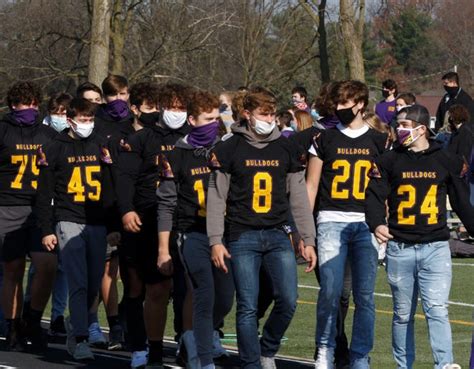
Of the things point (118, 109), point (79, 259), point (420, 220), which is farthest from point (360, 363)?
point (118, 109)

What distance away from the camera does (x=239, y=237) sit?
8.98 meters

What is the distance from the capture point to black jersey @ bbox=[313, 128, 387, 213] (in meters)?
9.49

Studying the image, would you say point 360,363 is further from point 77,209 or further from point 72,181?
point 72,181

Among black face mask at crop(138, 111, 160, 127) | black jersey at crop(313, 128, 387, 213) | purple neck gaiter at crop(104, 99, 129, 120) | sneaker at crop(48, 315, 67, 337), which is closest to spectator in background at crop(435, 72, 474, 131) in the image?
purple neck gaiter at crop(104, 99, 129, 120)

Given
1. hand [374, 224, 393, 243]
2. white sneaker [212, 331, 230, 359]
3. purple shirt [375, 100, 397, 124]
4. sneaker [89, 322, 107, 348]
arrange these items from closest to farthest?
1. hand [374, 224, 393, 243]
2. white sneaker [212, 331, 230, 359]
3. sneaker [89, 322, 107, 348]
4. purple shirt [375, 100, 397, 124]

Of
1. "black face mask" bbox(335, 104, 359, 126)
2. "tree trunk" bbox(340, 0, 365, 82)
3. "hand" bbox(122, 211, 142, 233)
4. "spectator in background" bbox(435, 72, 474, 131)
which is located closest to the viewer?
"black face mask" bbox(335, 104, 359, 126)

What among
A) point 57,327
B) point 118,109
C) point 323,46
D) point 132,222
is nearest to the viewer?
point 132,222

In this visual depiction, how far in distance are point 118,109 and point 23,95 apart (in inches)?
33.1

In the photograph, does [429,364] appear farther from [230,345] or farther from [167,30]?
[167,30]

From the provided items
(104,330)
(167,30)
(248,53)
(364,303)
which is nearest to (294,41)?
(248,53)

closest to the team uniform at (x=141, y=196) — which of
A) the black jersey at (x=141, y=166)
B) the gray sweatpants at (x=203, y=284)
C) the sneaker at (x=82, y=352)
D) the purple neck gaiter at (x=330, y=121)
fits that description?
the black jersey at (x=141, y=166)

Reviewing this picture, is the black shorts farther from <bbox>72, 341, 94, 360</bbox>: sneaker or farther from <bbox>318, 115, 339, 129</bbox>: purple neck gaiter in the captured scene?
<bbox>318, 115, 339, 129</bbox>: purple neck gaiter

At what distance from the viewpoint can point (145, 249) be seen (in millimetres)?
10211

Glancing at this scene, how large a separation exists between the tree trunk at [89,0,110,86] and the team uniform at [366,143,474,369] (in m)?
18.3
